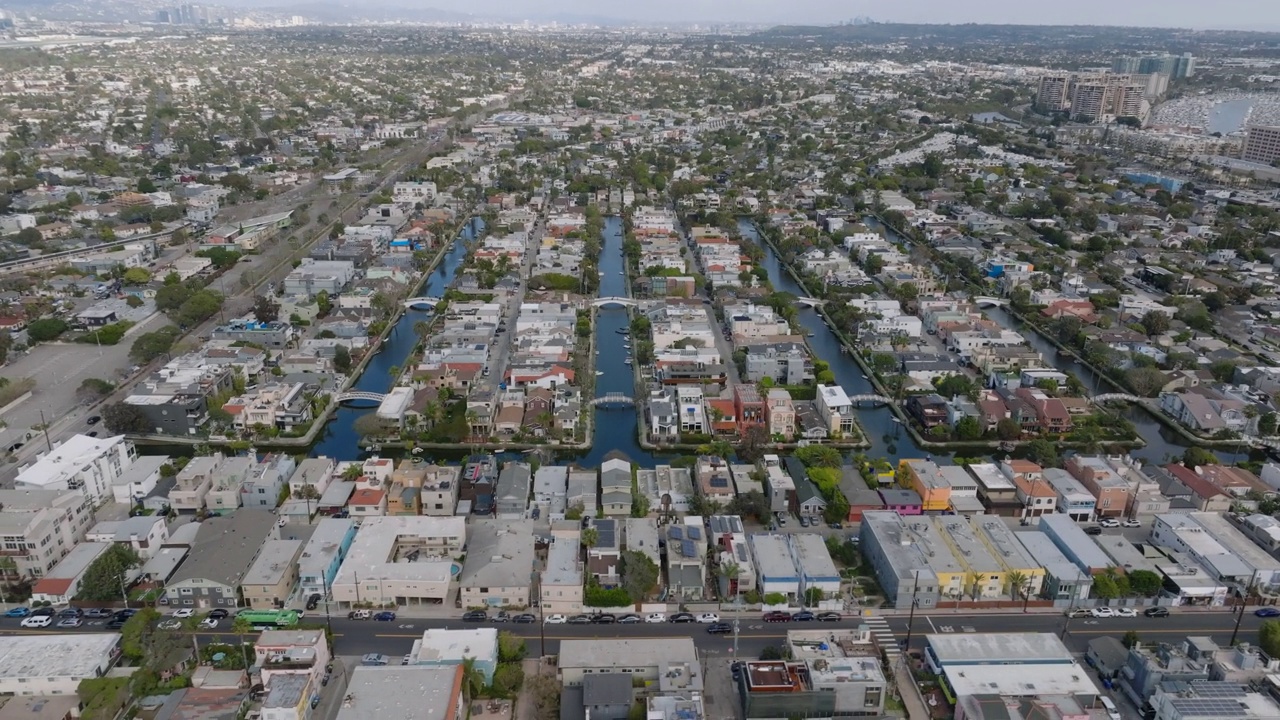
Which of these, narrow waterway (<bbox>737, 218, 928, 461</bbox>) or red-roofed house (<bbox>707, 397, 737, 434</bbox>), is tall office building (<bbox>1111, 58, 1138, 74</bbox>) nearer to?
narrow waterway (<bbox>737, 218, 928, 461</bbox>)

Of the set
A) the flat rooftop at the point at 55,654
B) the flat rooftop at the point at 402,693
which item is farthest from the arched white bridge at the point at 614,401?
the flat rooftop at the point at 55,654

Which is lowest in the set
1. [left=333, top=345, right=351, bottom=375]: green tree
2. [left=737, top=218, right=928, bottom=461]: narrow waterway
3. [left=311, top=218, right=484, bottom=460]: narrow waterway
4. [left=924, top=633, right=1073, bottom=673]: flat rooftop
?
[left=311, top=218, right=484, bottom=460]: narrow waterway

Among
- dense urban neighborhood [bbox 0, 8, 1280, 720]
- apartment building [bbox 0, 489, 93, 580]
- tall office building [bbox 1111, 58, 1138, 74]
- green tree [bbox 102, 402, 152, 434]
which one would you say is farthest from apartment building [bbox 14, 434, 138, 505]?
tall office building [bbox 1111, 58, 1138, 74]

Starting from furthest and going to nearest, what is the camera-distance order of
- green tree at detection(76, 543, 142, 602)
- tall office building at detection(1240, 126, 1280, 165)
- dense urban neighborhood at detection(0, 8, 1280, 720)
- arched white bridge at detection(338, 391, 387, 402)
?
tall office building at detection(1240, 126, 1280, 165) < arched white bridge at detection(338, 391, 387, 402) < green tree at detection(76, 543, 142, 602) < dense urban neighborhood at detection(0, 8, 1280, 720)

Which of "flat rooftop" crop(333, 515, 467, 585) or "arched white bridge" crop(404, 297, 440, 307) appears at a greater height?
"flat rooftop" crop(333, 515, 467, 585)

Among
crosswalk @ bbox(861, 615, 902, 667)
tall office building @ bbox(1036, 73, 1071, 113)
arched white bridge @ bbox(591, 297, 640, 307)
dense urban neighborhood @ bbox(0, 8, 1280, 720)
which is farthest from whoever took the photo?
tall office building @ bbox(1036, 73, 1071, 113)

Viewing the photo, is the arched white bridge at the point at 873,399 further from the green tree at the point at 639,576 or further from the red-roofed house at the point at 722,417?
the green tree at the point at 639,576
